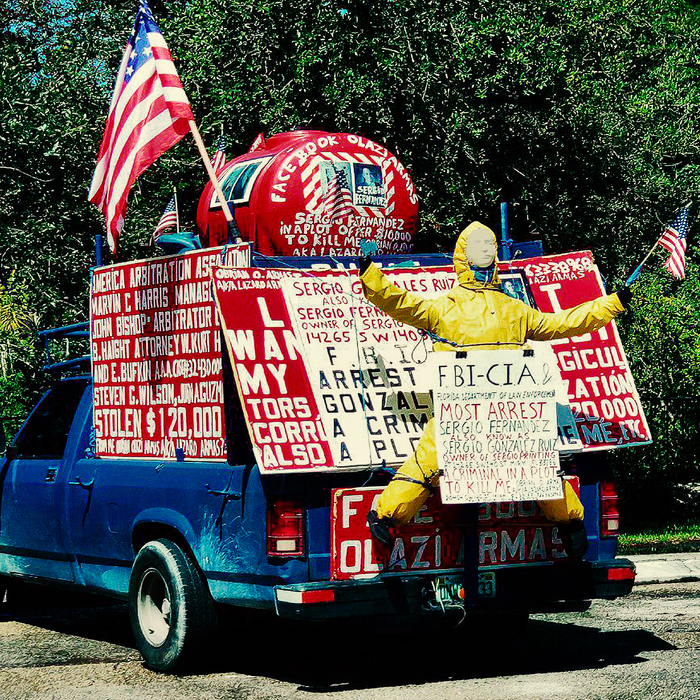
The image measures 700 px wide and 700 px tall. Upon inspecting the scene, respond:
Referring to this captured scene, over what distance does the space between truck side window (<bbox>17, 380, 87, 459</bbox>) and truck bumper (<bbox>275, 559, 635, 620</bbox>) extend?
9.77 ft

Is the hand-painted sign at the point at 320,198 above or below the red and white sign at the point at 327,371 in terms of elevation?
above

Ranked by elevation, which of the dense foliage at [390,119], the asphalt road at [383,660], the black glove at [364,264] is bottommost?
the asphalt road at [383,660]

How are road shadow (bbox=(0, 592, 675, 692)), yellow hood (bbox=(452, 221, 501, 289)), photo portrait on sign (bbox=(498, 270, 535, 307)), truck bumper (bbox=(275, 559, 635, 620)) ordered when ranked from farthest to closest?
photo portrait on sign (bbox=(498, 270, 535, 307)) < road shadow (bbox=(0, 592, 675, 692)) < yellow hood (bbox=(452, 221, 501, 289)) < truck bumper (bbox=(275, 559, 635, 620))

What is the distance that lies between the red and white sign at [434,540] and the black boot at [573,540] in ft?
0.11

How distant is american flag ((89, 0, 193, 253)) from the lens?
29.7ft

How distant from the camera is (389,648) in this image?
8.85m

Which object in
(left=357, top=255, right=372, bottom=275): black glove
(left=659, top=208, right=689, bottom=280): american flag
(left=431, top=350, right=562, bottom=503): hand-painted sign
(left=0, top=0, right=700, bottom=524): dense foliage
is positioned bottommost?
(left=431, top=350, right=562, bottom=503): hand-painted sign

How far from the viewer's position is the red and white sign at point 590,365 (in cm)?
802

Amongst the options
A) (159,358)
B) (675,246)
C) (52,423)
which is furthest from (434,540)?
(675,246)

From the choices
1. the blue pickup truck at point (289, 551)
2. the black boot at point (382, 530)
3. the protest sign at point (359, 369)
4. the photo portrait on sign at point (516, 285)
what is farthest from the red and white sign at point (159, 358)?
the photo portrait on sign at point (516, 285)

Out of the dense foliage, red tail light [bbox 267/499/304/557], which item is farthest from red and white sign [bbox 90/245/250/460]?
the dense foliage

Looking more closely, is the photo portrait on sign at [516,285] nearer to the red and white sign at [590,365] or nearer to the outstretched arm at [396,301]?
the red and white sign at [590,365]

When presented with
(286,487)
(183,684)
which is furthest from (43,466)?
(286,487)

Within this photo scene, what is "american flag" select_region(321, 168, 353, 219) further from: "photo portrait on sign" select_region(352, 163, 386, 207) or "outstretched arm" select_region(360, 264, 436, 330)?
"outstretched arm" select_region(360, 264, 436, 330)
